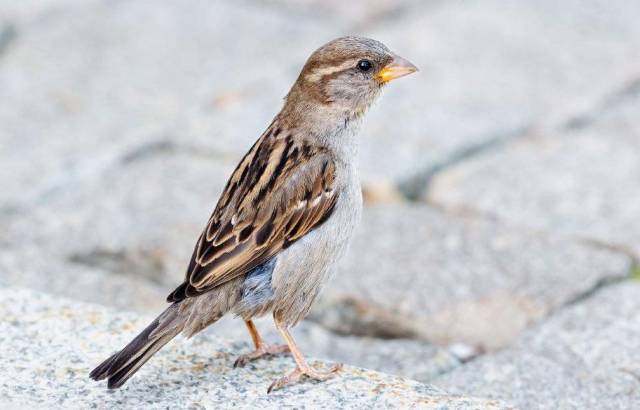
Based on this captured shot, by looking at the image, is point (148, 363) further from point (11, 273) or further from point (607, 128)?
point (607, 128)

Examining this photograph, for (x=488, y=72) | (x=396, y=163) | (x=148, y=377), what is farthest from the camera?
(x=488, y=72)

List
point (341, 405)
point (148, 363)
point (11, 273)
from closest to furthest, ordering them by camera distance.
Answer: point (341, 405)
point (148, 363)
point (11, 273)

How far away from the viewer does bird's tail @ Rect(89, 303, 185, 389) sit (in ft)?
9.52

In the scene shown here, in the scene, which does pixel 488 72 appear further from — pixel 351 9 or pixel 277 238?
pixel 277 238

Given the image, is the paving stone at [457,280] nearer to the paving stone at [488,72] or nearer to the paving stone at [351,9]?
the paving stone at [488,72]

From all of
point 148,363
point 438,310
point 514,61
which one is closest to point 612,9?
point 514,61

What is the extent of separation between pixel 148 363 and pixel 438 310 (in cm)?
130

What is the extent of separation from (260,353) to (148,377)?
368mm

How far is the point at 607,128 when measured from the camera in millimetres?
5488

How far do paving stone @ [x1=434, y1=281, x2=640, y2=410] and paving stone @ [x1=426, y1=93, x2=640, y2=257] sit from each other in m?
0.67

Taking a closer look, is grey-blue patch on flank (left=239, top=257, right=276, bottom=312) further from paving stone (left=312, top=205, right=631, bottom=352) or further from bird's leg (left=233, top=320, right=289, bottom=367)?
paving stone (left=312, top=205, right=631, bottom=352)

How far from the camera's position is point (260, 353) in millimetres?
3344

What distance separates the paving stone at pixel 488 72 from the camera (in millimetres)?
5508

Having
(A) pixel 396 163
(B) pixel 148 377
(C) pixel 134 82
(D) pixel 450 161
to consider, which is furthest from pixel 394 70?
(C) pixel 134 82
